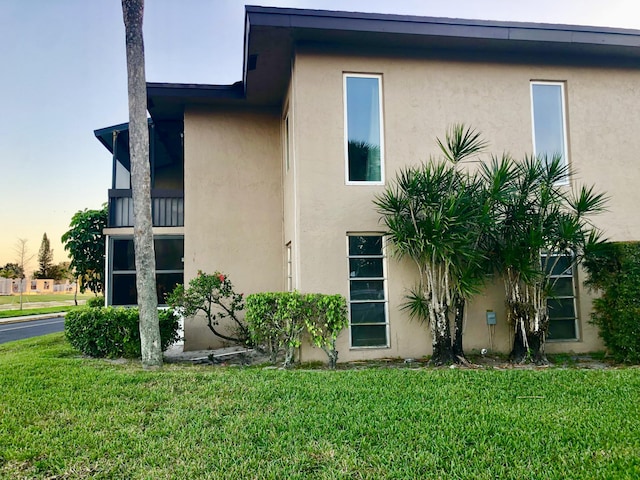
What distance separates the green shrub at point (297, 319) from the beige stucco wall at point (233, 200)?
2910 millimetres

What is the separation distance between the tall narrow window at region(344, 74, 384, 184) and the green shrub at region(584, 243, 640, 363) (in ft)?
12.8

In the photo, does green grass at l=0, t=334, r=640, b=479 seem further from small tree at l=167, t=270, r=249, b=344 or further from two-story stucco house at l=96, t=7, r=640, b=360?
small tree at l=167, t=270, r=249, b=344

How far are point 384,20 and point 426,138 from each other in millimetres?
2142

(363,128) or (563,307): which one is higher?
(363,128)

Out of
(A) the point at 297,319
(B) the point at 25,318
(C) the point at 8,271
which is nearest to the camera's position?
(A) the point at 297,319

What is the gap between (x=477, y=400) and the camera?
197 inches

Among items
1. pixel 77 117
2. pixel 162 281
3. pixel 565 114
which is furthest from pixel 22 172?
pixel 565 114

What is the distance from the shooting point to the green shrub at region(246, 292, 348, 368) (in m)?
7.16

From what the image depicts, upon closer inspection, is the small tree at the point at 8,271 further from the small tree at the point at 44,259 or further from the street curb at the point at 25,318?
the street curb at the point at 25,318

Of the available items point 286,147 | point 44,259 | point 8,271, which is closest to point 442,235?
point 286,147

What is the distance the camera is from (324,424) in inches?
167

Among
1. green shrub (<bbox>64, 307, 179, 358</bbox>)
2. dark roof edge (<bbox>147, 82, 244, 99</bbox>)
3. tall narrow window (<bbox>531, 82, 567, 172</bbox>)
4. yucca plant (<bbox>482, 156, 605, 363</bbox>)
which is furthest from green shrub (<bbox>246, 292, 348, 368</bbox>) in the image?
tall narrow window (<bbox>531, 82, 567, 172</bbox>)

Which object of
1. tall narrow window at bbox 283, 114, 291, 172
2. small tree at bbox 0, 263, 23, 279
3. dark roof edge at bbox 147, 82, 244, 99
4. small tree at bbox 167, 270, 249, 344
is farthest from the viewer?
small tree at bbox 0, 263, 23, 279

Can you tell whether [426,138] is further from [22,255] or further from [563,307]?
[22,255]
